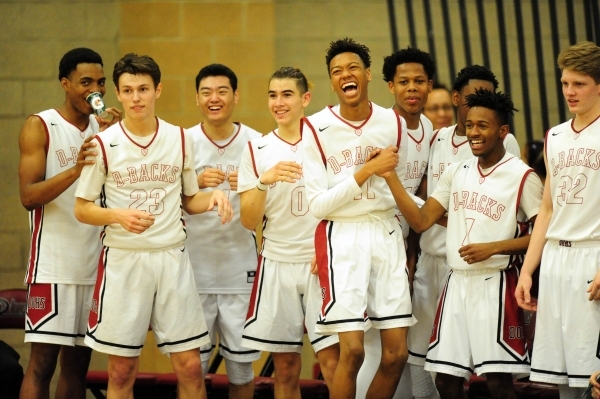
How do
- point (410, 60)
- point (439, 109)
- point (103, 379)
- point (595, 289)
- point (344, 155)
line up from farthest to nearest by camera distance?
1. point (439, 109)
2. point (103, 379)
3. point (410, 60)
4. point (344, 155)
5. point (595, 289)

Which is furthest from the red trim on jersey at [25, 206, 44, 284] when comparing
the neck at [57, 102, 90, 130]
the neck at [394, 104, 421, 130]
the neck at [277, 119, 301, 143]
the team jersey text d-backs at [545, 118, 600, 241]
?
the team jersey text d-backs at [545, 118, 600, 241]

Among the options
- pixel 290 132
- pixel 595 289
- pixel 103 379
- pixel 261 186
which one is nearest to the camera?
pixel 595 289

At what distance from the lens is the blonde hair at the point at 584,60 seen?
4570 mm

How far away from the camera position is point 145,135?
4.91 metres

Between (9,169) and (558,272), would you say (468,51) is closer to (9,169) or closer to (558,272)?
(558,272)

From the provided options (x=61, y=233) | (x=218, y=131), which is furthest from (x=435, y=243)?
(x=61, y=233)

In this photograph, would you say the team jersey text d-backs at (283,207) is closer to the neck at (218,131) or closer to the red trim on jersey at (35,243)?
the neck at (218,131)

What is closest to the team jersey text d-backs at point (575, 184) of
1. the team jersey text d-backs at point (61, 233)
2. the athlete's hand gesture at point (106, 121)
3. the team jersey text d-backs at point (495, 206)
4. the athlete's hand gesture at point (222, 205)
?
the team jersey text d-backs at point (495, 206)

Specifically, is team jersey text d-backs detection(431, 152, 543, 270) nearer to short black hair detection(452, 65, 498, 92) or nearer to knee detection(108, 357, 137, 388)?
short black hair detection(452, 65, 498, 92)

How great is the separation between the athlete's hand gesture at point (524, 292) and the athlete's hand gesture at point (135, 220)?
68.9 inches

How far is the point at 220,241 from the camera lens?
5641 mm

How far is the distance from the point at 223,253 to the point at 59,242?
921 millimetres

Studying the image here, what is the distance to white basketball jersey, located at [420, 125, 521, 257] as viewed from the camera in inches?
209

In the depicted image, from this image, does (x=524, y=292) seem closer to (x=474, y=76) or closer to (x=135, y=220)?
(x=474, y=76)
